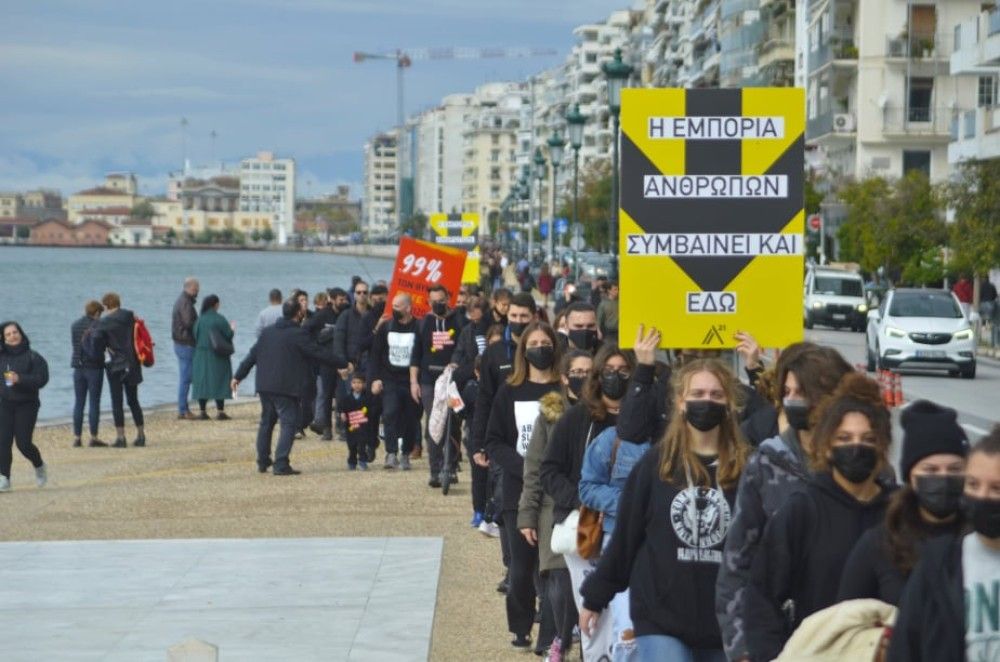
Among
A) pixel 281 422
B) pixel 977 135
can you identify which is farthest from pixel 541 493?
pixel 977 135

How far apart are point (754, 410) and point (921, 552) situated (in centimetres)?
327

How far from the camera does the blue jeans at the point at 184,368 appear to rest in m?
28.5

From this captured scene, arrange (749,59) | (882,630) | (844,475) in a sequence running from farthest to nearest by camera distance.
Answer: (749,59) → (844,475) → (882,630)

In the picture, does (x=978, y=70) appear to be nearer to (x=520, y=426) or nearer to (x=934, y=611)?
(x=520, y=426)

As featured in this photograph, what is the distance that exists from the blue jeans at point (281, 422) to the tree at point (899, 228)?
38698mm

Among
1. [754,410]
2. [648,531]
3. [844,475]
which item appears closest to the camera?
[844,475]

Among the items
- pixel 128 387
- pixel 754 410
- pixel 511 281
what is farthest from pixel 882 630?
pixel 511 281

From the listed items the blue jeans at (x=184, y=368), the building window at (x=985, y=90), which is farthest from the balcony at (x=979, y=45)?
the blue jeans at (x=184, y=368)

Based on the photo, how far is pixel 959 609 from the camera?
4.58 metres

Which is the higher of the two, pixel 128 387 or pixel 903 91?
pixel 903 91

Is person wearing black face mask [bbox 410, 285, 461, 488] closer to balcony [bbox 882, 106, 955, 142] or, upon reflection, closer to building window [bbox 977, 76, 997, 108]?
building window [bbox 977, 76, 997, 108]

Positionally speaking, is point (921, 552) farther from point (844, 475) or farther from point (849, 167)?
point (849, 167)

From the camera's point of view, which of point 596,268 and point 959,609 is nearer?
point 959,609

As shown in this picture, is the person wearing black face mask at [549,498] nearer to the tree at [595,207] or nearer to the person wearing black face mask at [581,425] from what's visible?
the person wearing black face mask at [581,425]
